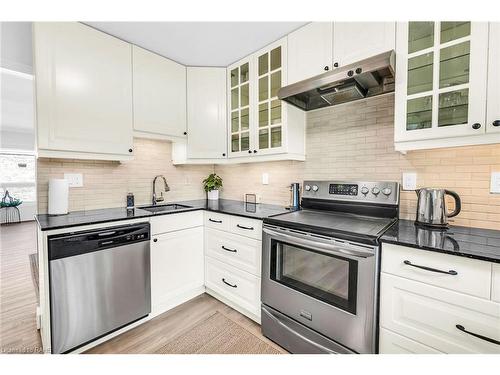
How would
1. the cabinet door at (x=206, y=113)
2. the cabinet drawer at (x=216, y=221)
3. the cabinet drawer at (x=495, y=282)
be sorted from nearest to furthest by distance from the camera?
1. the cabinet drawer at (x=495, y=282)
2. the cabinet drawer at (x=216, y=221)
3. the cabinet door at (x=206, y=113)

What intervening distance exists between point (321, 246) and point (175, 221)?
133 centimetres

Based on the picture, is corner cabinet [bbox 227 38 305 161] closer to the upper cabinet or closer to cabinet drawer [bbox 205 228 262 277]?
the upper cabinet

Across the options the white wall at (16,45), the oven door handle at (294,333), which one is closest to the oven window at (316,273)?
the oven door handle at (294,333)

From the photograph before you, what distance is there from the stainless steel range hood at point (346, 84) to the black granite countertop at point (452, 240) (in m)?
0.97

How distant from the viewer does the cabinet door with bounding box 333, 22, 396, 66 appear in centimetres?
145

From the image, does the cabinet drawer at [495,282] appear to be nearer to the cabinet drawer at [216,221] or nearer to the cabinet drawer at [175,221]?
the cabinet drawer at [216,221]

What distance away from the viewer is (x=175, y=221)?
6.90ft

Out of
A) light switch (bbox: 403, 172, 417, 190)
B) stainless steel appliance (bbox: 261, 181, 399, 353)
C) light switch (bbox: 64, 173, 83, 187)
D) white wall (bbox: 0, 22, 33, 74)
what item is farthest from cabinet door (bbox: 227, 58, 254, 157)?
white wall (bbox: 0, 22, 33, 74)

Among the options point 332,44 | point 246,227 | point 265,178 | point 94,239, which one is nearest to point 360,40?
point 332,44

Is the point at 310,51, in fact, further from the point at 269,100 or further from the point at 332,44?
the point at 269,100

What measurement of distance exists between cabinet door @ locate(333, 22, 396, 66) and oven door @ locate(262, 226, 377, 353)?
49.2 inches

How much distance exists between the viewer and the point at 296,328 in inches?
61.2

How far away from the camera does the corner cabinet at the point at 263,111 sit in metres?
2.04
